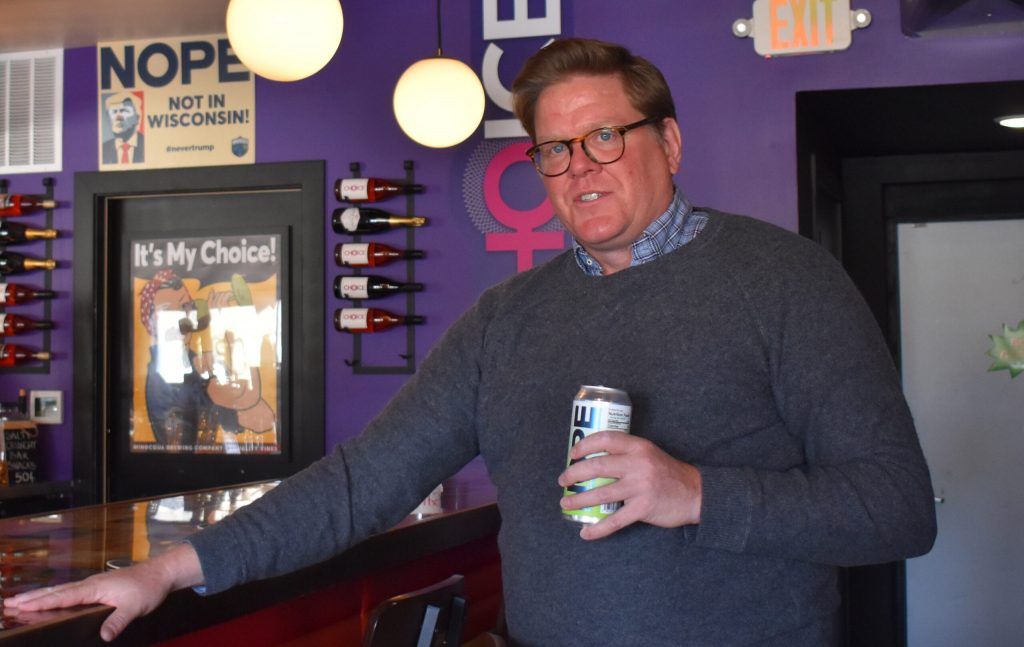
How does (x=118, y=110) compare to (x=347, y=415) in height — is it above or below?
above

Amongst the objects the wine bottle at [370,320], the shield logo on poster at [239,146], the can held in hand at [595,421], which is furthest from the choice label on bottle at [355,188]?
the can held in hand at [595,421]

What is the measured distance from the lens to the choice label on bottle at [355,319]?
13.8ft

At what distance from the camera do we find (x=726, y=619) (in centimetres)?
146

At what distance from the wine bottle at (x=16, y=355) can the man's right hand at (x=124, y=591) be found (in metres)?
3.36

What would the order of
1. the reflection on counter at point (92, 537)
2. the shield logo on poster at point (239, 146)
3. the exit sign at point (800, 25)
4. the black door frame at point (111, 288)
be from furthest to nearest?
the shield logo on poster at point (239, 146) < the black door frame at point (111, 288) < the exit sign at point (800, 25) < the reflection on counter at point (92, 537)

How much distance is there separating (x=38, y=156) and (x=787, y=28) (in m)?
3.10

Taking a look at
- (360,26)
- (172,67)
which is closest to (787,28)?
(360,26)

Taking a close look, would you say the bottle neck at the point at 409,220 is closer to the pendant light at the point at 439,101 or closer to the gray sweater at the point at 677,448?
the pendant light at the point at 439,101

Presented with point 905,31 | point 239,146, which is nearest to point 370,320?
point 239,146

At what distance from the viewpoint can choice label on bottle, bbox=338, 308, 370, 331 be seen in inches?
166

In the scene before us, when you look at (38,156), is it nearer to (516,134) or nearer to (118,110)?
(118,110)

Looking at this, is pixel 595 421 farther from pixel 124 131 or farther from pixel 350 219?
pixel 124 131

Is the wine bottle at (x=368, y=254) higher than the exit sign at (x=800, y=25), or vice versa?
the exit sign at (x=800, y=25)

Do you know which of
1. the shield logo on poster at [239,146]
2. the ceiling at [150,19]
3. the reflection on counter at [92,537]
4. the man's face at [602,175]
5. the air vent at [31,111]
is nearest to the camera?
the man's face at [602,175]
